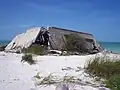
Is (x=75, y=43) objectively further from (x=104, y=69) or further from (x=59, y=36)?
(x=104, y=69)

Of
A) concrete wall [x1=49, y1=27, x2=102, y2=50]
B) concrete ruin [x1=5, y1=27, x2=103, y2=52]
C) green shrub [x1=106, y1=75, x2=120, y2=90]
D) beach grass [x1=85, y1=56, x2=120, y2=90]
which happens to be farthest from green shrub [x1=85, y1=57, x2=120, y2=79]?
concrete wall [x1=49, y1=27, x2=102, y2=50]

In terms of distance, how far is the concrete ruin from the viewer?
15.8 m

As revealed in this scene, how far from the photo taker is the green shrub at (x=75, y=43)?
15805 millimetres

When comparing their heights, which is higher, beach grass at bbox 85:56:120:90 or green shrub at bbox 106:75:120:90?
beach grass at bbox 85:56:120:90

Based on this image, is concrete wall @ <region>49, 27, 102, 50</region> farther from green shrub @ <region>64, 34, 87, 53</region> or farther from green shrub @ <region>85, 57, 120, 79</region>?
green shrub @ <region>85, 57, 120, 79</region>

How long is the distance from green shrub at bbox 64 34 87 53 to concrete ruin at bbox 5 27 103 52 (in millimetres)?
384

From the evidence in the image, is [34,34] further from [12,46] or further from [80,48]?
[80,48]

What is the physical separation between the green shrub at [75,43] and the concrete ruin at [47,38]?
38 centimetres

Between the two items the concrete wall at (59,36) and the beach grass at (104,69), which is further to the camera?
the concrete wall at (59,36)

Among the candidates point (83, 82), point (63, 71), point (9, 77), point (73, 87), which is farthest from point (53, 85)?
point (63, 71)

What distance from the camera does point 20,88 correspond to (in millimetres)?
4574

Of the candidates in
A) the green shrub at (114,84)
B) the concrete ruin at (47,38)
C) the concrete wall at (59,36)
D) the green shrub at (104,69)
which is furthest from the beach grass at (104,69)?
the concrete wall at (59,36)

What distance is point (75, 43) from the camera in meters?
16.1

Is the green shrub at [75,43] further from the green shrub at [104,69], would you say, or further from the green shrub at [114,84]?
the green shrub at [114,84]
